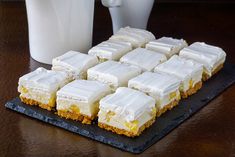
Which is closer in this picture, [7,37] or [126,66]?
[126,66]

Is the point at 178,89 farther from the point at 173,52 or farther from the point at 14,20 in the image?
the point at 14,20

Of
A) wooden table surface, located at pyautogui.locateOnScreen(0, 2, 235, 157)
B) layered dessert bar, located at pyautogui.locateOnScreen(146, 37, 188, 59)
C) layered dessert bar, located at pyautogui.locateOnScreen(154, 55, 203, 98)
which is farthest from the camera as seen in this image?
layered dessert bar, located at pyautogui.locateOnScreen(146, 37, 188, 59)

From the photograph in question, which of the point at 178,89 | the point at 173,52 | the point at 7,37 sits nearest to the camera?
the point at 178,89

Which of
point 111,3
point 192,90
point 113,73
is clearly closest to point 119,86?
point 113,73

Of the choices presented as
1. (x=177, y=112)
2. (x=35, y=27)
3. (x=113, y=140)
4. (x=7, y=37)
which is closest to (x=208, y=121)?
(x=177, y=112)

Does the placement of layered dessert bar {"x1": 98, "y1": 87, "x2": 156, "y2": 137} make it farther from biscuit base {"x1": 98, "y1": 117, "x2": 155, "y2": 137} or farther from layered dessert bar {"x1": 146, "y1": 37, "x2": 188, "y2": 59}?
layered dessert bar {"x1": 146, "y1": 37, "x2": 188, "y2": 59}

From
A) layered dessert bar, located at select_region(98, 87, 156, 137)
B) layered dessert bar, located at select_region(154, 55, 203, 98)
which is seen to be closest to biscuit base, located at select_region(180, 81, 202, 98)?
layered dessert bar, located at select_region(154, 55, 203, 98)

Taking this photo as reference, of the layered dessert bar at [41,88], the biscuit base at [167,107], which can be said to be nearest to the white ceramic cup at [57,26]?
the layered dessert bar at [41,88]
